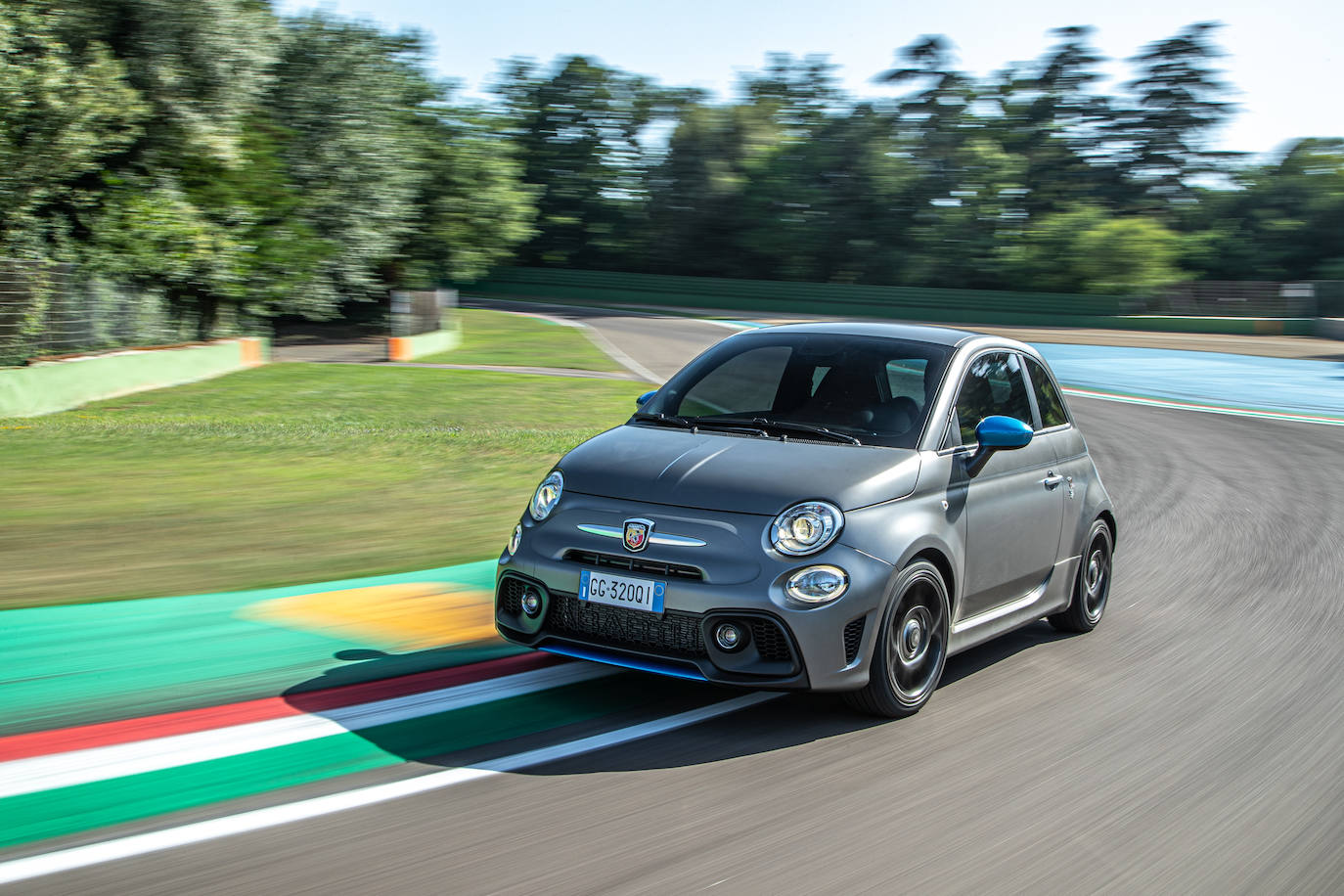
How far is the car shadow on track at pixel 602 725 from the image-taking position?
474 cm

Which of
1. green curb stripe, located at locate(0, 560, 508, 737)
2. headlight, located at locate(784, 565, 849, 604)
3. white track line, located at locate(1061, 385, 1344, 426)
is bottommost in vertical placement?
green curb stripe, located at locate(0, 560, 508, 737)

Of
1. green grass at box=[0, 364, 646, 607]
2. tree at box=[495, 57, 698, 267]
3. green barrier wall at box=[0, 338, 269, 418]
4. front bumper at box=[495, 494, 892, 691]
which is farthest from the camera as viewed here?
tree at box=[495, 57, 698, 267]

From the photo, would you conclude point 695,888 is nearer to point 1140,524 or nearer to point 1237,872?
point 1237,872

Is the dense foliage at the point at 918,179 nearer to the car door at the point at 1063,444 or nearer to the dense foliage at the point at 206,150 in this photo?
the dense foliage at the point at 206,150

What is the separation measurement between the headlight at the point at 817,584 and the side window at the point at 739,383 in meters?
1.23

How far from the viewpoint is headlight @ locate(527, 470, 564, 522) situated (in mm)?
5414

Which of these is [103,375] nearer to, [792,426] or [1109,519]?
[792,426]

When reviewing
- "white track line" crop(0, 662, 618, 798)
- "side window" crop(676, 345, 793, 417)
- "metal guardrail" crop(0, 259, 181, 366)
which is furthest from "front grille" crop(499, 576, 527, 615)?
"metal guardrail" crop(0, 259, 181, 366)

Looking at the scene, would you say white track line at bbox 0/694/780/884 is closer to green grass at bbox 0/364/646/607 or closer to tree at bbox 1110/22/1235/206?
green grass at bbox 0/364/646/607

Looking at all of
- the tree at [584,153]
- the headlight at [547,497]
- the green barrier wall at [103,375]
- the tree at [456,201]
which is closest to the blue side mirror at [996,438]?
the headlight at [547,497]

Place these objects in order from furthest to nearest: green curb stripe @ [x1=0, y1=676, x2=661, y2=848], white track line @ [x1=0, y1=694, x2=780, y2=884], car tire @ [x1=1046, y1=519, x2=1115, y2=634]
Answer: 1. car tire @ [x1=1046, y1=519, x2=1115, y2=634]
2. green curb stripe @ [x1=0, y1=676, x2=661, y2=848]
3. white track line @ [x1=0, y1=694, x2=780, y2=884]

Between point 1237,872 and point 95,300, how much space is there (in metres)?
18.3

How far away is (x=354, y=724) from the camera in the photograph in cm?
498

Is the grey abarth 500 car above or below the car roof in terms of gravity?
below
